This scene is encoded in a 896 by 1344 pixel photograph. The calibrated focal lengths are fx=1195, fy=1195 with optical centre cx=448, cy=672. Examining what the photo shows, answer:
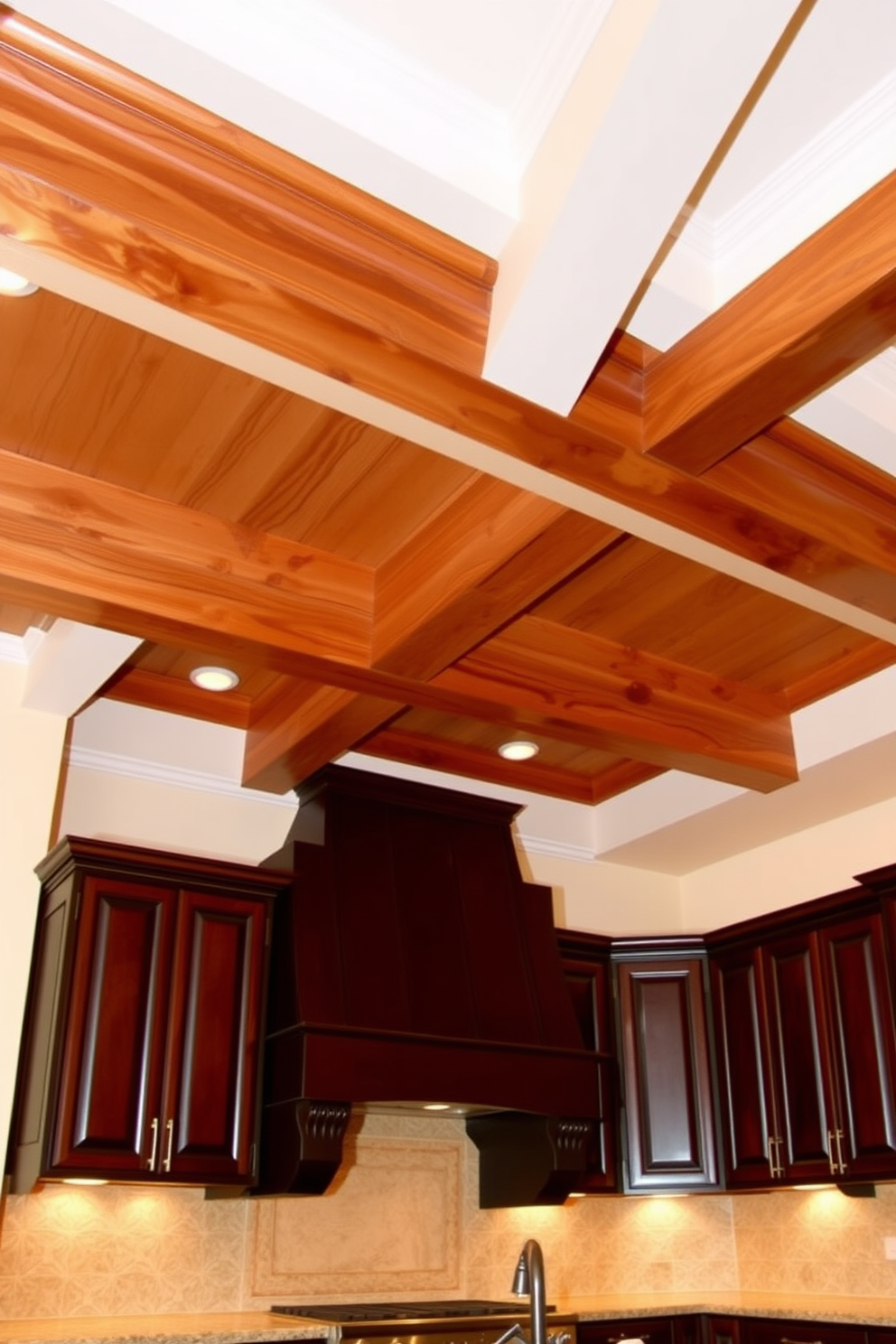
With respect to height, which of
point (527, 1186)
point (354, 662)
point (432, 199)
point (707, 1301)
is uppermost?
point (432, 199)

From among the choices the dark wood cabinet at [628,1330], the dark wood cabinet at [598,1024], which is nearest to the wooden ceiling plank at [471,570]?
the dark wood cabinet at [598,1024]

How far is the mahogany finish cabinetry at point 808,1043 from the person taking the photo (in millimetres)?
3928

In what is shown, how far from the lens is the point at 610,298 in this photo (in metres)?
2.09

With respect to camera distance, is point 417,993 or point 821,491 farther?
point 417,993

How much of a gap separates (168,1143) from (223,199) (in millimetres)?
2585

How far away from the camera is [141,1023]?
3514mm

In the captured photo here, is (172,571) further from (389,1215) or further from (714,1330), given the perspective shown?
(714,1330)

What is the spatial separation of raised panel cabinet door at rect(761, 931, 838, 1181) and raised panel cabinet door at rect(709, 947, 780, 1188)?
5cm

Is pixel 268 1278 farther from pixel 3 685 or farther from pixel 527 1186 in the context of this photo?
pixel 3 685

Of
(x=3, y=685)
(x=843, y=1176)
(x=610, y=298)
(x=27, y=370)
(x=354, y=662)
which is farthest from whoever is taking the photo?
(x=843, y=1176)

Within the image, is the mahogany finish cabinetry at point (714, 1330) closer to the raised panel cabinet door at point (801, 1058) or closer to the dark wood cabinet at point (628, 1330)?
the dark wood cabinet at point (628, 1330)

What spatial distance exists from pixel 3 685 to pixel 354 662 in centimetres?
116

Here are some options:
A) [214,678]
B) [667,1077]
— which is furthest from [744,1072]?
[214,678]

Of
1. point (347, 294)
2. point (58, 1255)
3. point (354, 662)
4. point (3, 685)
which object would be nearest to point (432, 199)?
point (347, 294)
